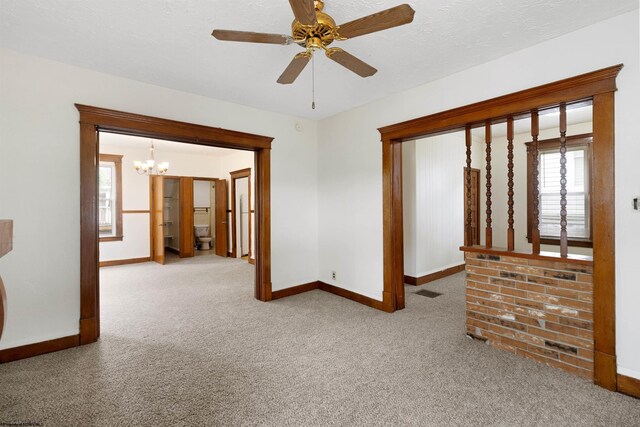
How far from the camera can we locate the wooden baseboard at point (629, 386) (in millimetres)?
1983

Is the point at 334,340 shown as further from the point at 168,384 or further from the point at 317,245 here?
the point at 317,245

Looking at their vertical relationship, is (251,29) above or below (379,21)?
above

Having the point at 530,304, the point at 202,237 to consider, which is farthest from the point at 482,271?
the point at 202,237

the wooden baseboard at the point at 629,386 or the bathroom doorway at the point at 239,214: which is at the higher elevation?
the bathroom doorway at the point at 239,214

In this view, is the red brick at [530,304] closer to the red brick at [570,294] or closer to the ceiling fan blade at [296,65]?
the red brick at [570,294]

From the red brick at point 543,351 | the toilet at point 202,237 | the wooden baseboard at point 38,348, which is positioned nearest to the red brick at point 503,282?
the red brick at point 543,351

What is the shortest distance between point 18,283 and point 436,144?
540 cm

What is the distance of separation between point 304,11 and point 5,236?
1469mm

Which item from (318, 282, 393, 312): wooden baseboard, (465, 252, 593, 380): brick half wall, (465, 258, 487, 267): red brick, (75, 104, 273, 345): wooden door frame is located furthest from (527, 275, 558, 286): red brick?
(75, 104, 273, 345): wooden door frame

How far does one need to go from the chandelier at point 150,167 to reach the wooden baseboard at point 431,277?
5.29m

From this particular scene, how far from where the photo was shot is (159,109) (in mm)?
3180

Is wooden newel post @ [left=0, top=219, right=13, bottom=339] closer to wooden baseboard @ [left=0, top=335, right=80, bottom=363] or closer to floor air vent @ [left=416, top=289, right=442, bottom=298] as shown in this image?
wooden baseboard @ [left=0, top=335, right=80, bottom=363]

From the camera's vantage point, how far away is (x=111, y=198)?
659 centimetres

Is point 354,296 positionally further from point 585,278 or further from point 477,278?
point 585,278
